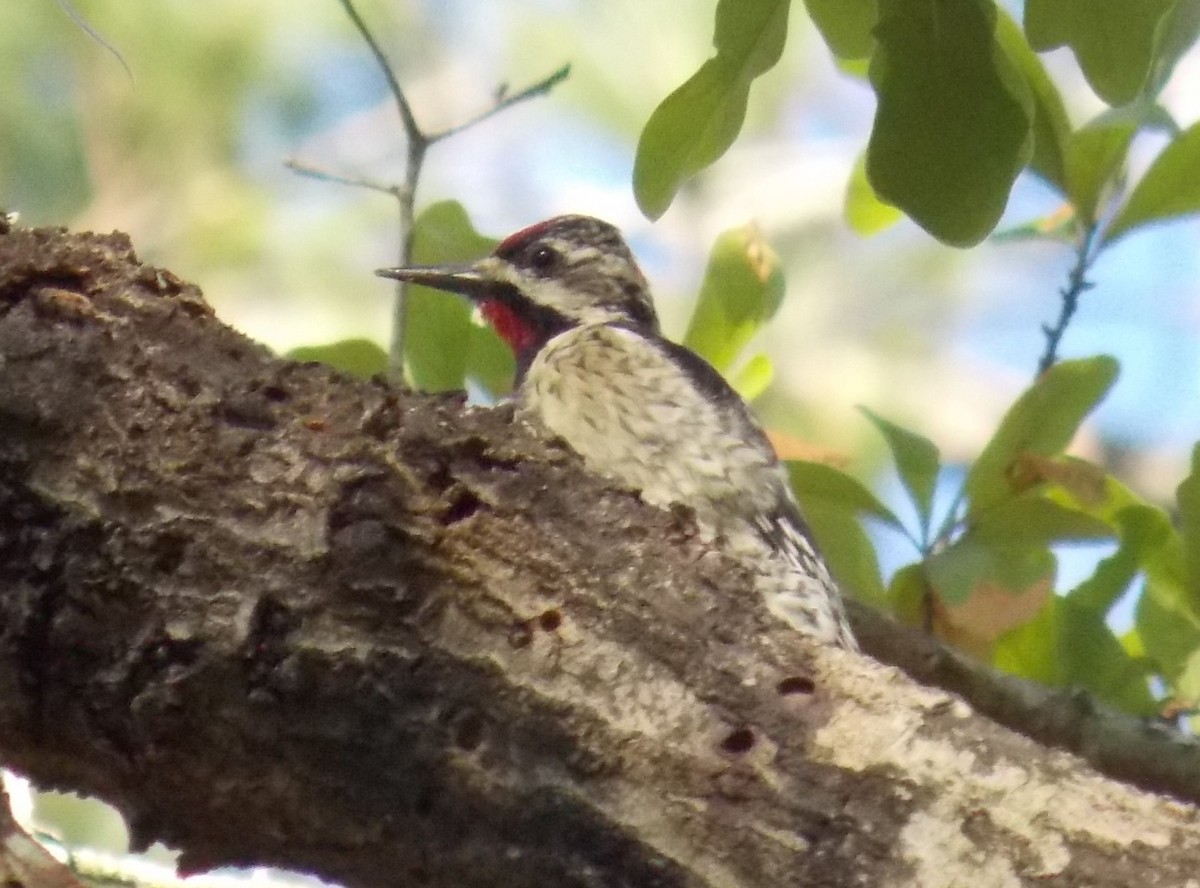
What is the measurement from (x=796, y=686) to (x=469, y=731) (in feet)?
0.95

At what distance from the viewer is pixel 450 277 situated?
2.74 metres

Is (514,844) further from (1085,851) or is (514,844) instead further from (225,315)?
(225,315)

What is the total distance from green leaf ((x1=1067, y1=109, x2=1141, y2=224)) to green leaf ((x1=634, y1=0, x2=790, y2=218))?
0.70 meters

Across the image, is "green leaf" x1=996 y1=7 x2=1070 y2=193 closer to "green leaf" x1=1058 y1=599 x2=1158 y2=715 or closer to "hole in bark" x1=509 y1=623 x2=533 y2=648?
"green leaf" x1=1058 y1=599 x2=1158 y2=715

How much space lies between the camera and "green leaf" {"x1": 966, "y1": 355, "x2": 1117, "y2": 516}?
7.50 feet

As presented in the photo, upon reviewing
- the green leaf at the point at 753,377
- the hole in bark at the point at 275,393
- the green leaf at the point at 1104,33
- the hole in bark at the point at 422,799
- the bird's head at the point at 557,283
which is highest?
the bird's head at the point at 557,283

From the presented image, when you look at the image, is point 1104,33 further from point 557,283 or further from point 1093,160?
point 557,283

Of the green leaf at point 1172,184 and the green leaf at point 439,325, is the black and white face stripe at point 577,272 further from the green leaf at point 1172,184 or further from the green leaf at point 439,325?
the green leaf at point 1172,184

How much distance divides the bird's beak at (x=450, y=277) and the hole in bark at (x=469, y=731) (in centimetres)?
114

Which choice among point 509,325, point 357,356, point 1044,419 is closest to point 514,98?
point 357,356

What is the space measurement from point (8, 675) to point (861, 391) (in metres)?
5.12

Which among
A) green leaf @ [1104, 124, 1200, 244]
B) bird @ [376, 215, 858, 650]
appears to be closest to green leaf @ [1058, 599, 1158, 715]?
bird @ [376, 215, 858, 650]

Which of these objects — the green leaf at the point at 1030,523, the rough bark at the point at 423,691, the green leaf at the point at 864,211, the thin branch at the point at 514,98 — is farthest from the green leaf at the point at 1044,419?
the rough bark at the point at 423,691

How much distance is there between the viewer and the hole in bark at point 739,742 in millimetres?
1309
